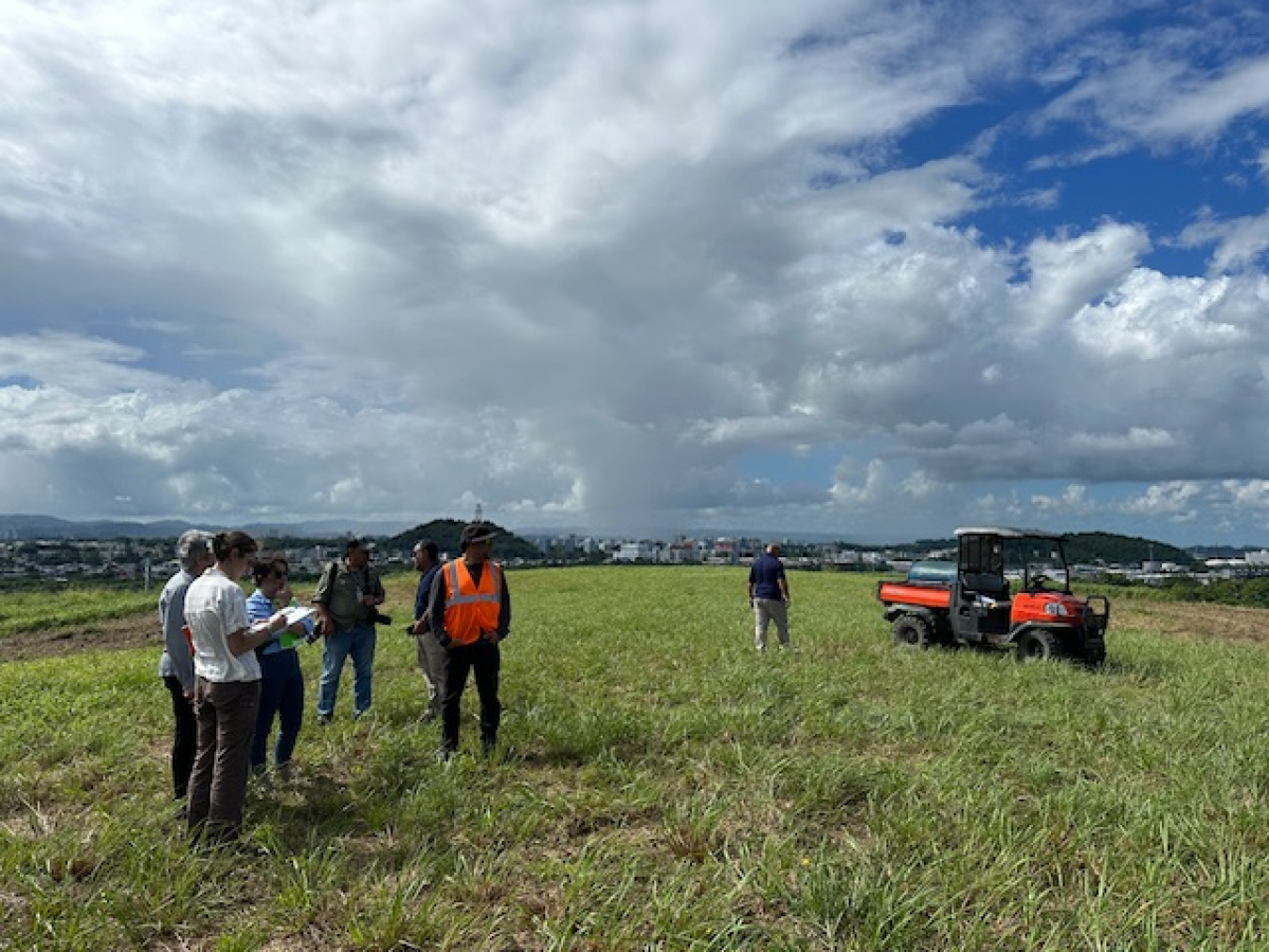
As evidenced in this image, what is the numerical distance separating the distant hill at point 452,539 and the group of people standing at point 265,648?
189 millimetres

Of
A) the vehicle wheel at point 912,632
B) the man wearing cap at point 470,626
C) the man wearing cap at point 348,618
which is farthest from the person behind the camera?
the vehicle wheel at point 912,632

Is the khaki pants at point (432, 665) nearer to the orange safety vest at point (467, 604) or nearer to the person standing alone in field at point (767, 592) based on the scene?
the orange safety vest at point (467, 604)

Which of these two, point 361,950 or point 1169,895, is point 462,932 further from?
point 1169,895

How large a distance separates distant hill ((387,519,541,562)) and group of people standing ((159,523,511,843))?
0.19 metres

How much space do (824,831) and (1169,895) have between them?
177 cm

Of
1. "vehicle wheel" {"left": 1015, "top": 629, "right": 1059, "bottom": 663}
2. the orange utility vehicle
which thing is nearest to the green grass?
the orange utility vehicle

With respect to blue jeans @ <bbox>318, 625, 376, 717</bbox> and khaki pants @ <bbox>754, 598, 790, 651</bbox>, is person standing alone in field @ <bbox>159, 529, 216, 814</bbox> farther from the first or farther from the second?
khaki pants @ <bbox>754, 598, 790, 651</bbox>

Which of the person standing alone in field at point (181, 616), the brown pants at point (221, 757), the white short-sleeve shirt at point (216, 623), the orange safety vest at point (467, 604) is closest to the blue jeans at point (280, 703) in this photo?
the person standing alone in field at point (181, 616)

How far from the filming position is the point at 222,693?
456cm

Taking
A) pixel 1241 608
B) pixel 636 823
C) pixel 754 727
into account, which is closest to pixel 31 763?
pixel 636 823

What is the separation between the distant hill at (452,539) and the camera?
6.91 meters

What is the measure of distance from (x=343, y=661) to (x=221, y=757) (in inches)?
127

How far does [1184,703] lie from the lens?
26.8 feet

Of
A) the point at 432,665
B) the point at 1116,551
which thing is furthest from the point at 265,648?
the point at 1116,551
